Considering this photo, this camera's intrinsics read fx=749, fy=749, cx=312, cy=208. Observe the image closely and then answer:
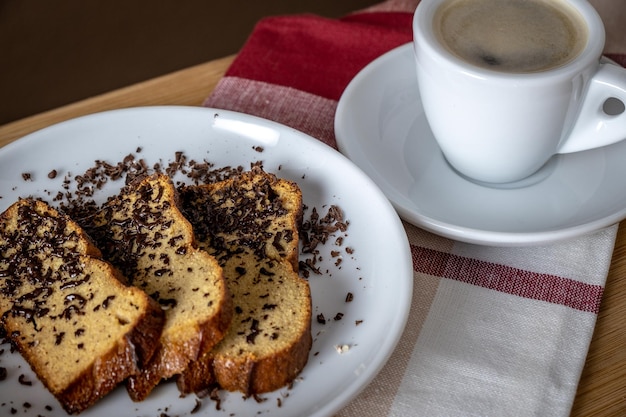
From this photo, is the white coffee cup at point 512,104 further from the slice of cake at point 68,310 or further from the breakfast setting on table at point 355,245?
the slice of cake at point 68,310

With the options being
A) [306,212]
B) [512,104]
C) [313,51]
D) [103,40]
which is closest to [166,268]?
[306,212]

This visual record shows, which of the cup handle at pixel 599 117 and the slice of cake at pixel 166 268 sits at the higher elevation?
the slice of cake at pixel 166 268

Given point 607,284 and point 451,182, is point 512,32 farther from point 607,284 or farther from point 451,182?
point 607,284

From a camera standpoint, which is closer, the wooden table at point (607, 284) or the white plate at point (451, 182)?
the wooden table at point (607, 284)

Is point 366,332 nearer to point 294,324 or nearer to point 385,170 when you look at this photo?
point 294,324

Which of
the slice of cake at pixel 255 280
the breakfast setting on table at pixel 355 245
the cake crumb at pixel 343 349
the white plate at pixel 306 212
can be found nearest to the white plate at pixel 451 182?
the breakfast setting on table at pixel 355 245

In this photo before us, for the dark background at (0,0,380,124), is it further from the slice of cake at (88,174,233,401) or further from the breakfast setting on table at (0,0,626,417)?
the slice of cake at (88,174,233,401)

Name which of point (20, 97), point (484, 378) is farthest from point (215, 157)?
point (20, 97)
